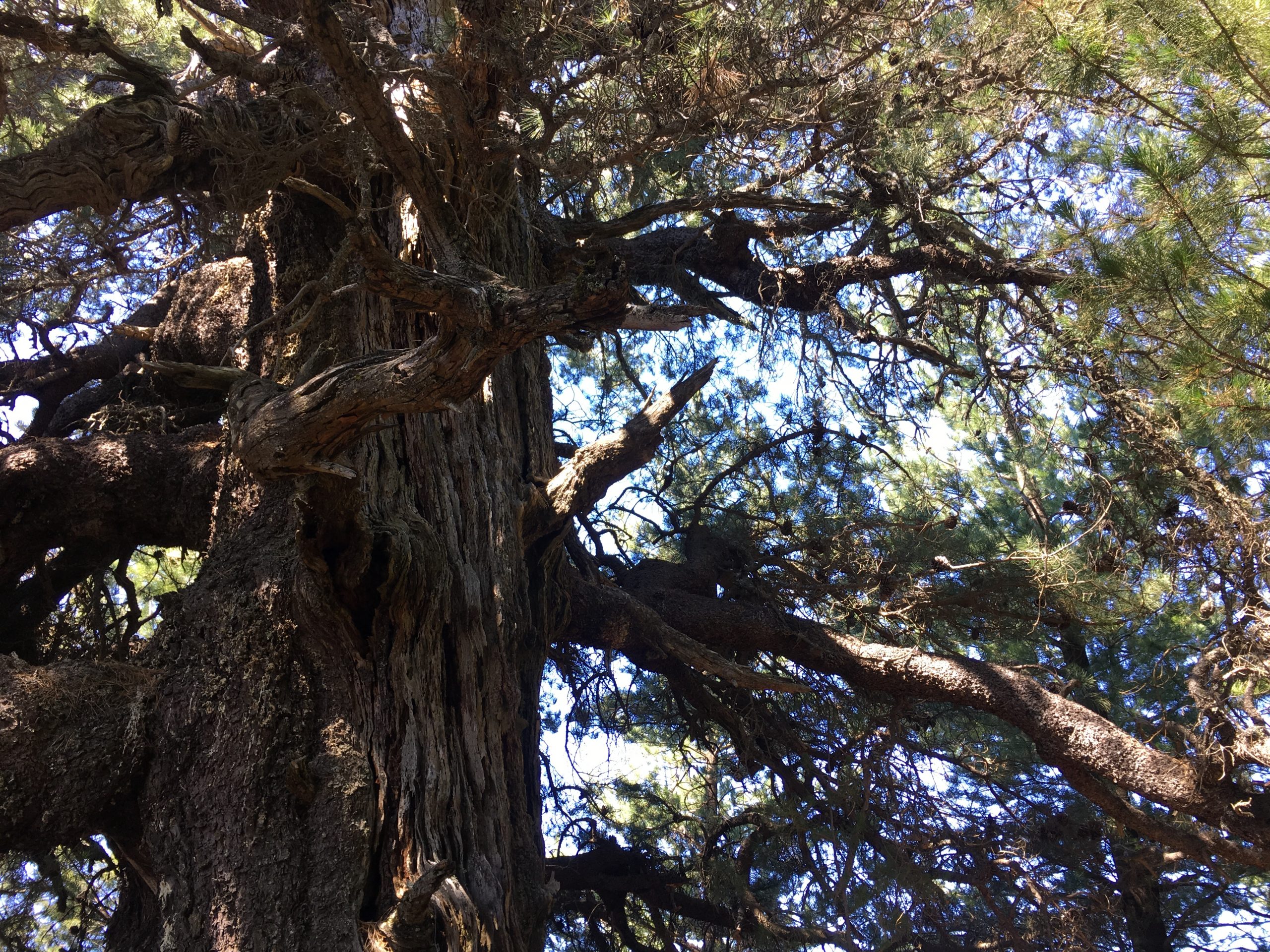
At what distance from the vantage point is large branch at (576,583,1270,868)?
3771 millimetres

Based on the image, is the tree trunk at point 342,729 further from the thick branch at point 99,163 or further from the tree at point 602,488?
the thick branch at point 99,163

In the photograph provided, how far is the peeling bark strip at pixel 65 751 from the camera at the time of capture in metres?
2.65

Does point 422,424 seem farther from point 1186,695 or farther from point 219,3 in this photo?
point 1186,695

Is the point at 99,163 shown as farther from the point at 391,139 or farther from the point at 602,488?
the point at 602,488

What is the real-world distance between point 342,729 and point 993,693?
284 centimetres

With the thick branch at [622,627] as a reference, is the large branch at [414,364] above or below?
below

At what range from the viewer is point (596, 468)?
4.14 metres

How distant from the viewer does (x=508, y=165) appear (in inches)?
158

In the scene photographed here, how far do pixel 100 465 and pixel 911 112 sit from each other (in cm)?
356

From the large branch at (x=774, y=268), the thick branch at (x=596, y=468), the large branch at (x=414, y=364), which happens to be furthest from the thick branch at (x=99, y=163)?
the large branch at (x=774, y=268)

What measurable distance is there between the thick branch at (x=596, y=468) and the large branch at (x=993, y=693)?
0.73 metres

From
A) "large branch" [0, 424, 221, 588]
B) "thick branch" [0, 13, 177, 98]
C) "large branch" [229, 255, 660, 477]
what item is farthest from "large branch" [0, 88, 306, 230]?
"large branch" [229, 255, 660, 477]

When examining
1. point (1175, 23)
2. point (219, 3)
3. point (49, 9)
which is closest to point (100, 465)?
point (49, 9)

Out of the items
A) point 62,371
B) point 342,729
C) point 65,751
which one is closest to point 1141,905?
point 342,729
